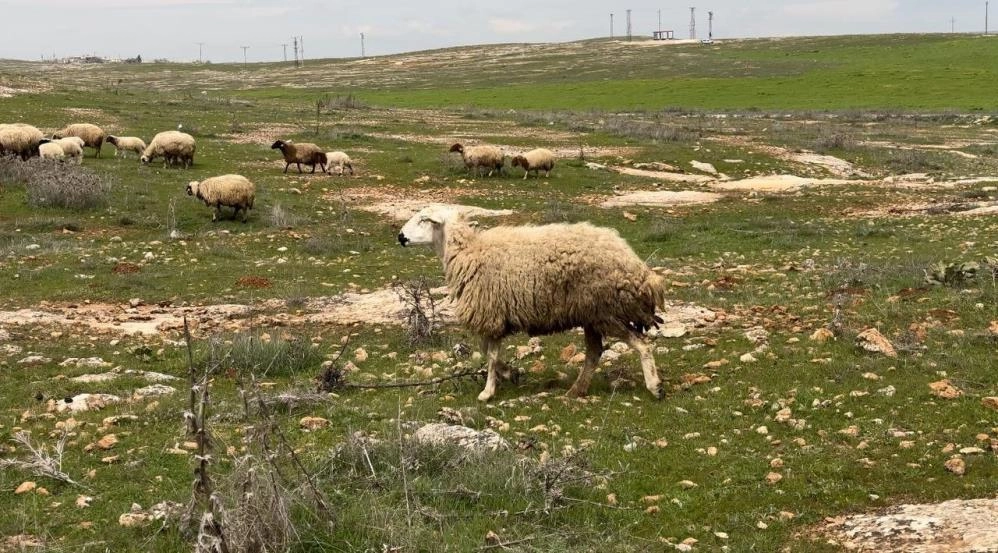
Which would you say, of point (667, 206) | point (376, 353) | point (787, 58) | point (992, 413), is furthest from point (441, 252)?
point (787, 58)

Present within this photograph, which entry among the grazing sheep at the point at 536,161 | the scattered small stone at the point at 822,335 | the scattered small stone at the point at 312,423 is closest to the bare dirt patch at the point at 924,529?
the scattered small stone at the point at 822,335

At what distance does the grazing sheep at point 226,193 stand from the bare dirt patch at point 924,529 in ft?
62.8

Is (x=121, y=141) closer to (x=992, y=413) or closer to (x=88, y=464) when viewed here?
(x=88, y=464)

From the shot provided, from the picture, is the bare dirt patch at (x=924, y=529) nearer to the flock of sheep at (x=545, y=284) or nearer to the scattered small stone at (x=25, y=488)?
the flock of sheep at (x=545, y=284)

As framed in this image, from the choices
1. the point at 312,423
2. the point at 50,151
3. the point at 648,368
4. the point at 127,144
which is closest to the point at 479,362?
the point at 648,368

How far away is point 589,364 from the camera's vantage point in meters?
9.32

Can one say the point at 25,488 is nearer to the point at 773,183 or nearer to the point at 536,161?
→ the point at 536,161

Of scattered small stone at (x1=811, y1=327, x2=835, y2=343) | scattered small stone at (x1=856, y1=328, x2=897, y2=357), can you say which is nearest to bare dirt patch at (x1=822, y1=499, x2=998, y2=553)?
scattered small stone at (x1=856, y1=328, x2=897, y2=357)

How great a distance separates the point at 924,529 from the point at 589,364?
429cm

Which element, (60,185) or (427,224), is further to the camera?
(60,185)

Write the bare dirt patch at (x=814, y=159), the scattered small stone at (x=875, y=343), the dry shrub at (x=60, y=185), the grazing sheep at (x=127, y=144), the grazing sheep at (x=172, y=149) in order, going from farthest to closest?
the bare dirt patch at (x=814, y=159) < the grazing sheep at (x=127, y=144) < the grazing sheep at (x=172, y=149) < the dry shrub at (x=60, y=185) < the scattered small stone at (x=875, y=343)

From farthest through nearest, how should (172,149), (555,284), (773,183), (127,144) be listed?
1. (127,144)
2. (773,183)
3. (172,149)
4. (555,284)

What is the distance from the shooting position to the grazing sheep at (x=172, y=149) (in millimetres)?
29031

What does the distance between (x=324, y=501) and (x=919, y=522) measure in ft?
13.2
